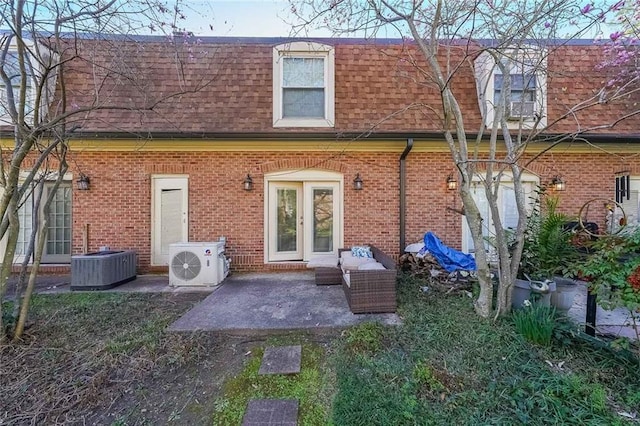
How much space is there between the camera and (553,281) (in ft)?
13.2

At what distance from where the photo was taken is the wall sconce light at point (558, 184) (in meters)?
6.97

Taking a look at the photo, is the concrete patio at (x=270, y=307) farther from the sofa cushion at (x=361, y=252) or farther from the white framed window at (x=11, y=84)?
the white framed window at (x=11, y=84)

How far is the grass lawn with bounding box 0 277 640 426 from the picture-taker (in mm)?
2543

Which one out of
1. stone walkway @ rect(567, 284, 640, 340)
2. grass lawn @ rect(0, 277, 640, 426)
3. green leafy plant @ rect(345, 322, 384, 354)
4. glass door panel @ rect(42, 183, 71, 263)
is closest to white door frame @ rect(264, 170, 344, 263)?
grass lawn @ rect(0, 277, 640, 426)

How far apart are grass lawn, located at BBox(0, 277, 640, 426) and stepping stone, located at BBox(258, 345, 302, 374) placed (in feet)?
0.26

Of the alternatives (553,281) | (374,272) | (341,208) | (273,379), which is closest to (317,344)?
(273,379)

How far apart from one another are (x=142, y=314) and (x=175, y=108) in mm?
4588

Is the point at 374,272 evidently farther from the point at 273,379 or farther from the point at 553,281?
the point at 553,281

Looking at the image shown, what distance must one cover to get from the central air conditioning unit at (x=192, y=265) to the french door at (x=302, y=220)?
1525 millimetres

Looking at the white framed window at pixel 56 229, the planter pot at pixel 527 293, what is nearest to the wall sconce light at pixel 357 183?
the planter pot at pixel 527 293

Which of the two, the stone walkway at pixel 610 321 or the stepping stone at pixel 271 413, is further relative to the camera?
the stone walkway at pixel 610 321

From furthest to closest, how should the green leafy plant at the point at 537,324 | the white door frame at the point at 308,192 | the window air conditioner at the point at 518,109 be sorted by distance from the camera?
the white door frame at the point at 308,192 → the window air conditioner at the point at 518,109 → the green leafy plant at the point at 537,324

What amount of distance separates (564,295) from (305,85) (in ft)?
20.4

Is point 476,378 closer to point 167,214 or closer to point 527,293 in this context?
point 527,293
